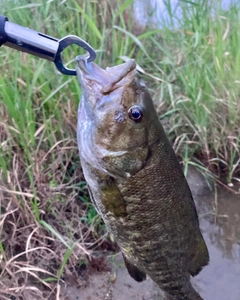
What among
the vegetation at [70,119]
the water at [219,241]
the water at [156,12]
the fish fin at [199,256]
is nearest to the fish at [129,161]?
the fish fin at [199,256]

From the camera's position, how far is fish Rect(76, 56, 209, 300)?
5.51ft

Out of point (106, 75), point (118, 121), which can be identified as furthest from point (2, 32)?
point (118, 121)

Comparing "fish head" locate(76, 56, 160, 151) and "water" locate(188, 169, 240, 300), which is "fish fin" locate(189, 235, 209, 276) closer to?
"fish head" locate(76, 56, 160, 151)

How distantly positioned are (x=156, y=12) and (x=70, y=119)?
146cm

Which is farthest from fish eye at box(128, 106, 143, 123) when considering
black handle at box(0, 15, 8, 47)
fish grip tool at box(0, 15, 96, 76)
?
black handle at box(0, 15, 8, 47)

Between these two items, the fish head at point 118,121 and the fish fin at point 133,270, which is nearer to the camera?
the fish head at point 118,121

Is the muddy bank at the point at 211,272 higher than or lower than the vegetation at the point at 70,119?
lower

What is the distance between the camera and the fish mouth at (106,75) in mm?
1609

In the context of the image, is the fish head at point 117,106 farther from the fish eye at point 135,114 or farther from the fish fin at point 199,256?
the fish fin at point 199,256

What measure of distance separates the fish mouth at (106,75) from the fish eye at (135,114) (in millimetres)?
89

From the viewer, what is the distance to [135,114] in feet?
5.64


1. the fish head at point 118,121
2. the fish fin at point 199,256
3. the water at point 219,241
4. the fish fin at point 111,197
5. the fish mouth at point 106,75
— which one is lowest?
the water at point 219,241

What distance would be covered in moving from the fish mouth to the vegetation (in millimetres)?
1145

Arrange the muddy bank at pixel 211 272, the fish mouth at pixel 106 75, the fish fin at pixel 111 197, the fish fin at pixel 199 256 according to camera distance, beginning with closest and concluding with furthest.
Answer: the fish mouth at pixel 106 75 → the fish fin at pixel 111 197 → the fish fin at pixel 199 256 → the muddy bank at pixel 211 272
